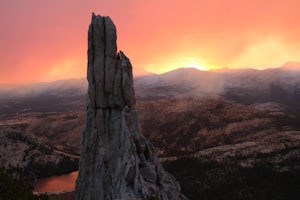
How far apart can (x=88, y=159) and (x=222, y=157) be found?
334 feet

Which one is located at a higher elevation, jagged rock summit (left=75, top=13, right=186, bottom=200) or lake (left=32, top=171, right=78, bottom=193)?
jagged rock summit (left=75, top=13, right=186, bottom=200)

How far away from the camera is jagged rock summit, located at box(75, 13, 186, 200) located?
3734 centimetres

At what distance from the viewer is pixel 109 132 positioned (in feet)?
136

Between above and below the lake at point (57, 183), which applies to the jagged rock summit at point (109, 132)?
above

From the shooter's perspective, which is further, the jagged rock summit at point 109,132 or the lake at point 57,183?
the lake at point 57,183

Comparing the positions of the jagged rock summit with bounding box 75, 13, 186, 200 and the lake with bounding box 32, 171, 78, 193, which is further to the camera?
the lake with bounding box 32, 171, 78, 193

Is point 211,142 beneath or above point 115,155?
beneath

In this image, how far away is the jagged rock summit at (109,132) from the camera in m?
37.3

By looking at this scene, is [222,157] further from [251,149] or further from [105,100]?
[105,100]

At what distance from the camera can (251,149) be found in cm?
14700

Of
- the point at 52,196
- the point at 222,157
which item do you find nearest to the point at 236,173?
the point at 222,157

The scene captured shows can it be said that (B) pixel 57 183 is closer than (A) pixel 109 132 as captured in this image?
No

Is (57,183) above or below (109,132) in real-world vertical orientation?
below

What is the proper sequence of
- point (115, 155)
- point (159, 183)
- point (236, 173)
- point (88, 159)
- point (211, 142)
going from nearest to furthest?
point (159, 183), point (115, 155), point (88, 159), point (236, 173), point (211, 142)
